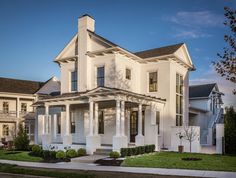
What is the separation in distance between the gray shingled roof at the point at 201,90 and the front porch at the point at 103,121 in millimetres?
14060

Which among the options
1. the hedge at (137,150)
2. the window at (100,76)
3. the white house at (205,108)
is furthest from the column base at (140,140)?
the white house at (205,108)

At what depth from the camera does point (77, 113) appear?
82.7 ft

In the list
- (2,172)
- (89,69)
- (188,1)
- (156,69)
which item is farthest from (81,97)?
(188,1)

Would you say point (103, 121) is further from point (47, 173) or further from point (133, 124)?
point (47, 173)

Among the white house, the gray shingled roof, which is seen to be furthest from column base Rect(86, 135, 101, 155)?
the gray shingled roof

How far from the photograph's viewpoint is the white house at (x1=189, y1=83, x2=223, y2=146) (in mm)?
33781

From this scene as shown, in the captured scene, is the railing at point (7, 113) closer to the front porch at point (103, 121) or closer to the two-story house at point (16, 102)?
the two-story house at point (16, 102)

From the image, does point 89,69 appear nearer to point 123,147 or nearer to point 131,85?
point 131,85

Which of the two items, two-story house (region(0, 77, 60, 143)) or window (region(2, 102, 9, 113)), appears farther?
window (region(2, 102, 9, 113))

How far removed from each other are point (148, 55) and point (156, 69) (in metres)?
1.65

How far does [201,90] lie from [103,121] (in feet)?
61.1

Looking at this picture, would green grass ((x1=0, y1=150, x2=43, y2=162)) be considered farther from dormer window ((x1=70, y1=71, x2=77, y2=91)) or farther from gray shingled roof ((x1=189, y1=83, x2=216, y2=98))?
gray shingled roof ((x1=189, y1=83, x2=216, y2=98))

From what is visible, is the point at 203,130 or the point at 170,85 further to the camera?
the point at 203,130

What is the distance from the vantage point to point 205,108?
1428 inches
